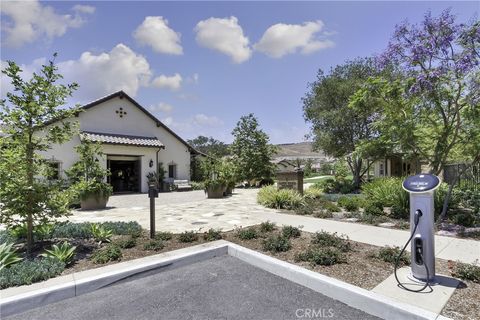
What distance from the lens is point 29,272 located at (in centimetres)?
409

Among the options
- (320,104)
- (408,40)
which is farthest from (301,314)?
(320,104)

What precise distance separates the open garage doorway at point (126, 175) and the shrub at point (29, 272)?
16205 mm

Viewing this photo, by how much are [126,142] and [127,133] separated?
5.74 ft

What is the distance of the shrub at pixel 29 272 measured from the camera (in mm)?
3871

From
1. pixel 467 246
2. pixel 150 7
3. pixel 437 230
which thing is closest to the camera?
pixel 467 246

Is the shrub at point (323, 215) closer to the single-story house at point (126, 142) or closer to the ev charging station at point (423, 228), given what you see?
the ev charging station at point (423, 228)

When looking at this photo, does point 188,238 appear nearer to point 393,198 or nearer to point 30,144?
point 30,144

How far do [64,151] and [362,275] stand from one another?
17.9 metres

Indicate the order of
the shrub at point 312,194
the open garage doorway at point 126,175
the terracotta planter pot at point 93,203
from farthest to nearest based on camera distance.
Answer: the open garage doorway at point 126,175 → the shrub at point 312,194 → the terracotta planter pot at point 93,203

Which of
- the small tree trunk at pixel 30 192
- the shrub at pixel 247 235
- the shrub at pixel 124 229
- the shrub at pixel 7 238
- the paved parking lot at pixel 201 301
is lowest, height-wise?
the paved parking lot at pixel 201 301

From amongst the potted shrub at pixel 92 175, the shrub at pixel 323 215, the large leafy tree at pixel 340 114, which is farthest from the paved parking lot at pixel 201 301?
the large leafy tree at pixel 340 114

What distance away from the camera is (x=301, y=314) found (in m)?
Result: 3.28

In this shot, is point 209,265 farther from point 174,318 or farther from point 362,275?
point 362,275

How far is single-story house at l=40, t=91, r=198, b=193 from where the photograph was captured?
1814 cm
